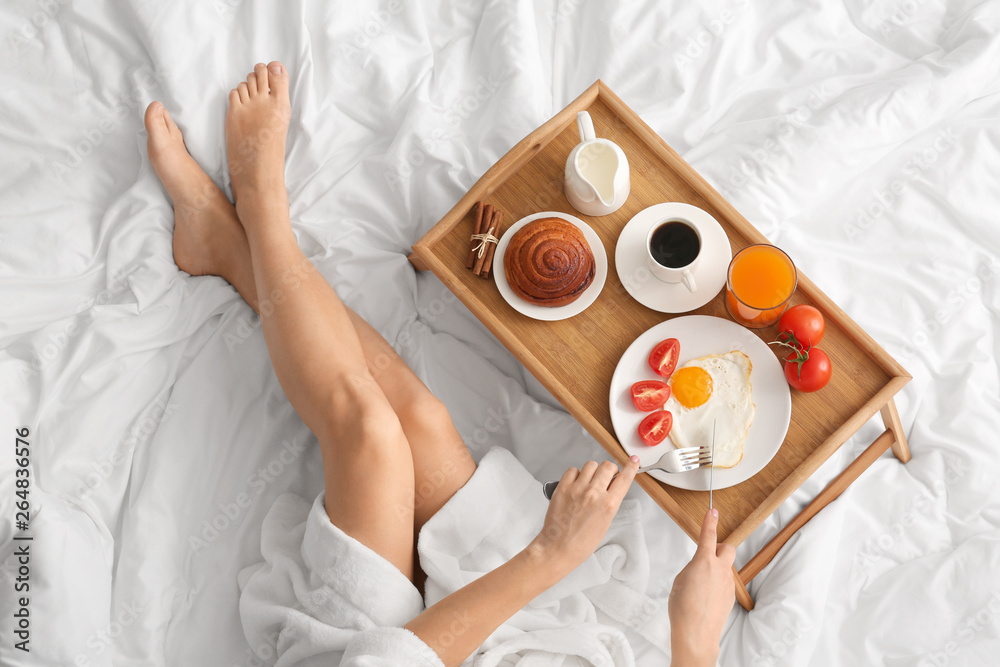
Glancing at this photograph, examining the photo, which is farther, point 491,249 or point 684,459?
point 491,249

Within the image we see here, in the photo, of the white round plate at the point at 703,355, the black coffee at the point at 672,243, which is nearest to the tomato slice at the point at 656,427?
the white round plate at the point at 703,355

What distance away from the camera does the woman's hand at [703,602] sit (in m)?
1.01

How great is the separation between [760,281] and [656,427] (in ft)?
0.97

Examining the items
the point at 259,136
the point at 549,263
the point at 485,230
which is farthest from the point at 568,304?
the point at 259,136

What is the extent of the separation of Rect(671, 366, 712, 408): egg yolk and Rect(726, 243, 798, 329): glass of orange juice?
125 mm

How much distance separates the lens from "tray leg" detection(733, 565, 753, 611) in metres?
1.24

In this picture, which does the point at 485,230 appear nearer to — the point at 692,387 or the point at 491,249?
the point at 491,249

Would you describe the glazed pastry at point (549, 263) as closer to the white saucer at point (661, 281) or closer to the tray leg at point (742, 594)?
the white saucer at point (661, 281)

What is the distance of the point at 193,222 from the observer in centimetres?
141

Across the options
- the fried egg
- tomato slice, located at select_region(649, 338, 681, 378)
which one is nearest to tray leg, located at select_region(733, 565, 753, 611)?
the fried egg

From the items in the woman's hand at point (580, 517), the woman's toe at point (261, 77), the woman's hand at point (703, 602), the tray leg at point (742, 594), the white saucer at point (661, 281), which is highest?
the woman's toe at point (261, 77)

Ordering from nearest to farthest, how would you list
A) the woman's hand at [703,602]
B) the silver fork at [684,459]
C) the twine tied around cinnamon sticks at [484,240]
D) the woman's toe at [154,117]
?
the woman's hand at [703,602]
the silver fork at [684,459]
the twine tied around cinnamon sticks at [484,240]
the woman's toe at [154,117]

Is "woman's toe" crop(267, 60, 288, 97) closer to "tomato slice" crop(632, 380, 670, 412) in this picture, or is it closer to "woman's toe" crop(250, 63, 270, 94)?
"woman's toe" crop(250, 63, 270, 94)

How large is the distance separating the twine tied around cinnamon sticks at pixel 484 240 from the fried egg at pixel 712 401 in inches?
14.8
